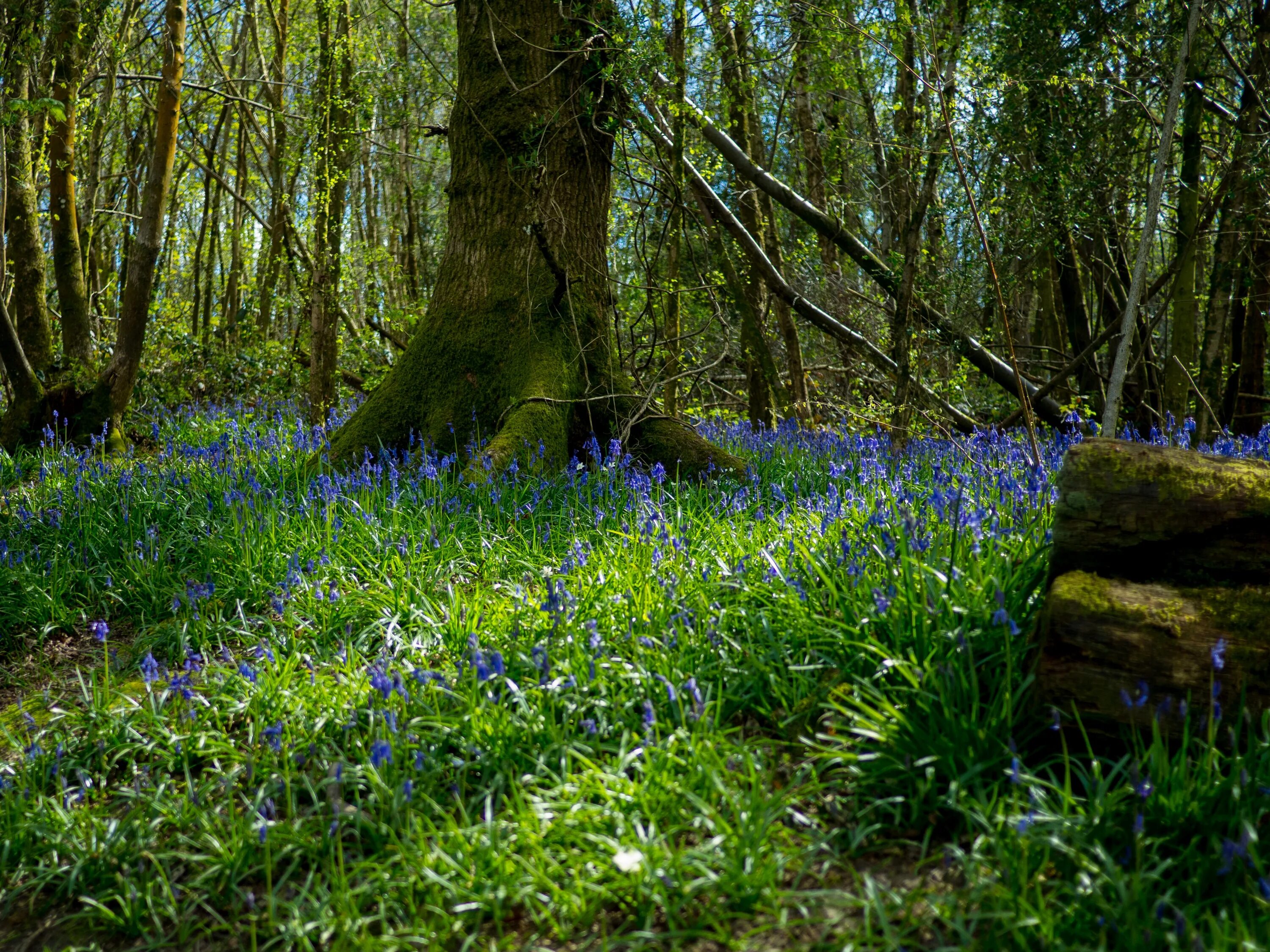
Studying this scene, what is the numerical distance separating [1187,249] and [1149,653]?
20.4 ft

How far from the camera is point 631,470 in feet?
18.2

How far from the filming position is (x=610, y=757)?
267 centimetres

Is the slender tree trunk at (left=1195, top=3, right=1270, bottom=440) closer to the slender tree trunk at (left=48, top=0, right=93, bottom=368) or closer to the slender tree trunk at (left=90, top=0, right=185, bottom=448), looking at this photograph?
the slender tree trunk at (left=90, top=0, right=185, bottom=448)

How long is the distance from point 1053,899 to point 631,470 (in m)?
3.81

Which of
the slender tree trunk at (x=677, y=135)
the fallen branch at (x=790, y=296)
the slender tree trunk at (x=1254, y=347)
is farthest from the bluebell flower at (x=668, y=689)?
the slender tree trunk at (x=1254, y=347)

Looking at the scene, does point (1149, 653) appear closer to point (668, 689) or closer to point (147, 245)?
point (668, 689)

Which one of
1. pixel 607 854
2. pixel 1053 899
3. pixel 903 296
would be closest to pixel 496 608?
pixel 607 854

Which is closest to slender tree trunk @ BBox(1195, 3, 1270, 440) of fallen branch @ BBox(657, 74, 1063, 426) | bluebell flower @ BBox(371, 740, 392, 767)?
fallen branch @ BBox(657, 74, 1063, 426)

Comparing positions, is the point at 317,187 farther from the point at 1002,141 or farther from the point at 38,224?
the point at 1002,141

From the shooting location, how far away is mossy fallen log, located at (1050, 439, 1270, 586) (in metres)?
2.72

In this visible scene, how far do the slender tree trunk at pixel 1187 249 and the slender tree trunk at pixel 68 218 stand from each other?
30.9 feet

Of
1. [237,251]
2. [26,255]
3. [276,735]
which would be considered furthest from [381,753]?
[237,251]

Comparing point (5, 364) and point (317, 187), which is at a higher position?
point (317, 187)

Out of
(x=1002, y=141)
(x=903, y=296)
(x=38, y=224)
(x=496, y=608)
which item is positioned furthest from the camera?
(x=38, y=224)
